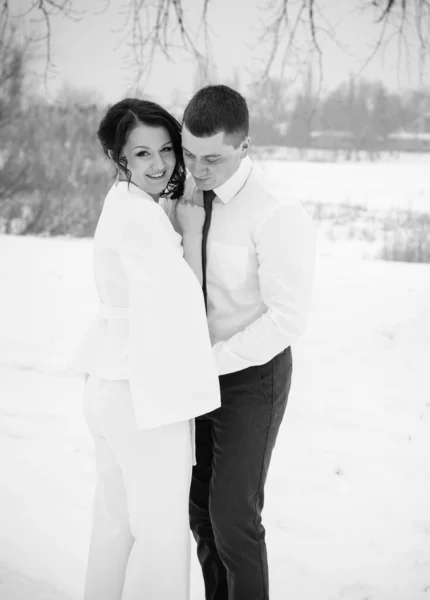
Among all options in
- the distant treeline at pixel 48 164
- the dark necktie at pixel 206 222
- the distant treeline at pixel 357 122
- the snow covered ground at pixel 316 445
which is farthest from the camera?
the distant treeline at pixel 48 164

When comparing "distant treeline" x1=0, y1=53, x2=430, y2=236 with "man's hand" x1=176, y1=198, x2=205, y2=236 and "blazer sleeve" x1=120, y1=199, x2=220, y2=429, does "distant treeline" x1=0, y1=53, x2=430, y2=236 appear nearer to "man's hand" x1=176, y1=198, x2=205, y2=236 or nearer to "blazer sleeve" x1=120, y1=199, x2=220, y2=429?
"man's hand" x1=176, y1=198, x2=205, y2=236

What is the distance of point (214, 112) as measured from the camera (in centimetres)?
176

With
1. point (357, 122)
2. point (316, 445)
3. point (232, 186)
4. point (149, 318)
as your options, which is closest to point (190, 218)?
point (232, 186)

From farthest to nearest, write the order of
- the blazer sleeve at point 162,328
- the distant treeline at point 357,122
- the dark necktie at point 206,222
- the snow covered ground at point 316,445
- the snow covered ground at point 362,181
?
the snow covered ground at point 362,181 < the distant treeline at point 357,122 < the snow covered ground at point 316,445 < the dark necktie at point 206,222 < the blazer sleeve at point 162,328

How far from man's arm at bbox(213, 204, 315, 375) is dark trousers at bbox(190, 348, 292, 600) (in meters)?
0.10

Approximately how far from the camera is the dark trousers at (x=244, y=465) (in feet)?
6.22

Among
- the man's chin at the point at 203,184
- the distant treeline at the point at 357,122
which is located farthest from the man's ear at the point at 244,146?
the distant treeline at the point at 357,122

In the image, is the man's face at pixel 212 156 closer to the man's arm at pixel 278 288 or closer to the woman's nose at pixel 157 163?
the woman's nose at pixel 157 163

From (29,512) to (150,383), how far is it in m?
1.67

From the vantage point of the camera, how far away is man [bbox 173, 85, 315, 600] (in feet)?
5.84

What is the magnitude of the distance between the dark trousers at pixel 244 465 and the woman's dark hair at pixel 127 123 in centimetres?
73

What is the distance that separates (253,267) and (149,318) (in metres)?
0.39

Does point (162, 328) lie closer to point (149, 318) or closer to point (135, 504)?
point (149, 318)

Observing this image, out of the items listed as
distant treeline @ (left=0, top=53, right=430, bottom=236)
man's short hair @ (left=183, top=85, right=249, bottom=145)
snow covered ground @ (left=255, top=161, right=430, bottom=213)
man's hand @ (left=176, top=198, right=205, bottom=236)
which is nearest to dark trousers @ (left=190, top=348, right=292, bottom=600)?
man's hand @ (left=176, top=198, right=205, bottom=236)
